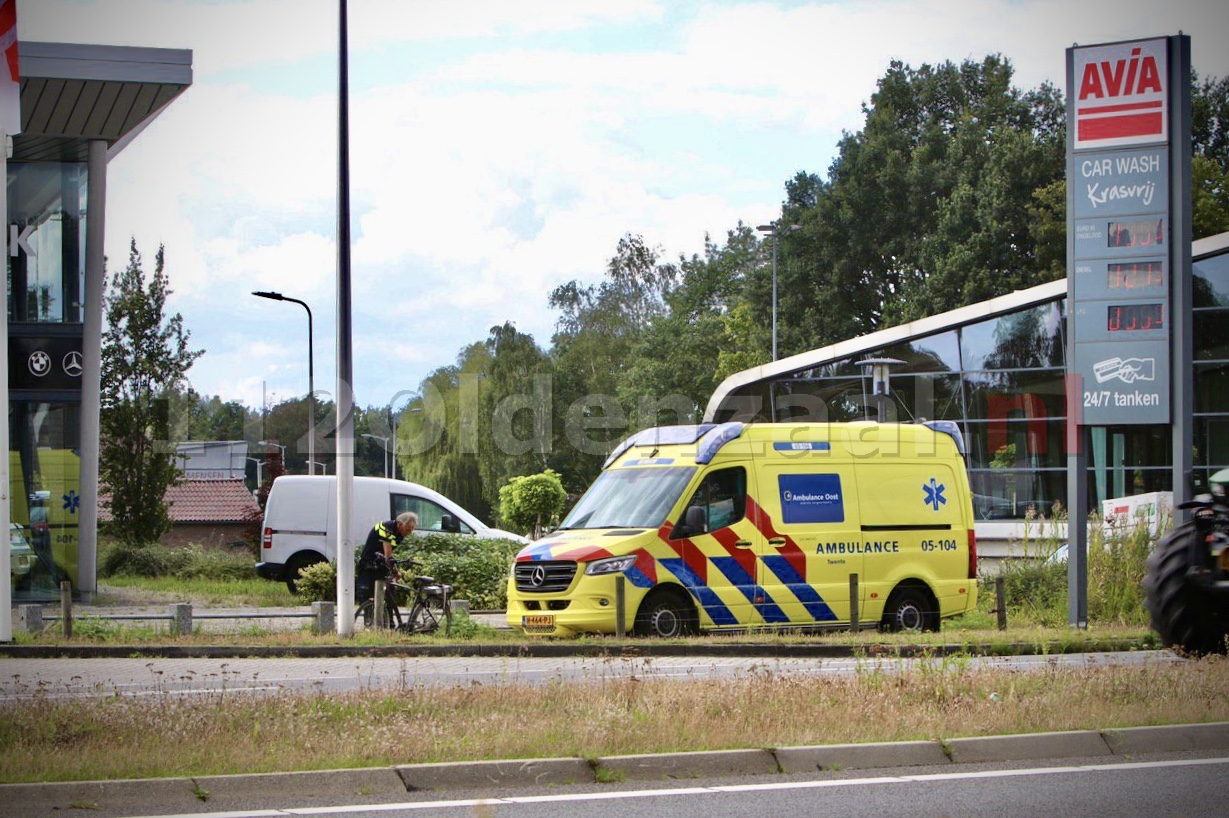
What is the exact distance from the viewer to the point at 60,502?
77.3 ft

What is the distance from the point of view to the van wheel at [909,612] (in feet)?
59.0

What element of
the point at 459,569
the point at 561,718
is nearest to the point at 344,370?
the point at 459,569

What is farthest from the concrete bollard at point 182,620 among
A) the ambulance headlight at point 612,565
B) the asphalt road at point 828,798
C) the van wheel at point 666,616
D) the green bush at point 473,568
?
the asphalt road at point 828,798

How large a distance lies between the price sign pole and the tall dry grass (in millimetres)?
6844

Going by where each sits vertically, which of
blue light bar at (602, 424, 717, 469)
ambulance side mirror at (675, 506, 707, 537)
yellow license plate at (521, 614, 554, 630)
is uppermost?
blue light bar at (602, 424, 717, 469)

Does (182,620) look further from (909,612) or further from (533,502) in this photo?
(533,502)

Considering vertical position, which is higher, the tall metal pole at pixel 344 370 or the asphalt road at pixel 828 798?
the tall metal pole at pixel 344 370

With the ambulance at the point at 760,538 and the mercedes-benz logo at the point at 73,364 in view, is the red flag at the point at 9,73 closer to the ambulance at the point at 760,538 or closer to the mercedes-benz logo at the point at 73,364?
the ambulance at the point at 760,538

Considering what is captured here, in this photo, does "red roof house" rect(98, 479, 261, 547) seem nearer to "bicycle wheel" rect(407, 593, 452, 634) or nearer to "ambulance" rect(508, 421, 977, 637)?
"bicycle wheel" rect(407, 593, 452, 634)

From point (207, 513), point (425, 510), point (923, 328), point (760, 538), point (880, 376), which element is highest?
point (923, 328)

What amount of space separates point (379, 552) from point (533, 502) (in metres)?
15.8

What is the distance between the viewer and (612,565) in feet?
53.4

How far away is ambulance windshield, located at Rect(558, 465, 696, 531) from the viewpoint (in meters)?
16.8

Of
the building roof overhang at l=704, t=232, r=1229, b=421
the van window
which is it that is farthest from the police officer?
the building roof overhang at l=704, t=232, r=1229, b=421
